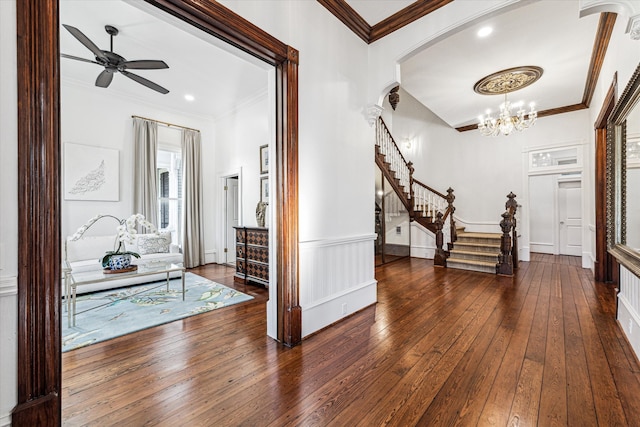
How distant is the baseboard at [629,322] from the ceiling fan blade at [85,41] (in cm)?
550

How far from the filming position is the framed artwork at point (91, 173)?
4574mm

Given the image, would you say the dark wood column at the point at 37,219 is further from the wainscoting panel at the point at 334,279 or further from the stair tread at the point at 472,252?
the stair tread at the point at 472,252

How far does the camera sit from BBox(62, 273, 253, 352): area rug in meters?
2.66

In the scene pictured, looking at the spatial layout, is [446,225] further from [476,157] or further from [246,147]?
[246,147]

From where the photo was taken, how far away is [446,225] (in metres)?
6.41

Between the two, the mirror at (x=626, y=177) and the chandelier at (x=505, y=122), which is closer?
the mirror at (x=626, y=177)

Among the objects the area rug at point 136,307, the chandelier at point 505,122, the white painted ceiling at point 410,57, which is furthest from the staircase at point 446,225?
the area rug at point 136,307

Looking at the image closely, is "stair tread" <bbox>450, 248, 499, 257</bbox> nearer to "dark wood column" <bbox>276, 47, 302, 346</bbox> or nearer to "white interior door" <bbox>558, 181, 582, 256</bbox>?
"white interior door" <bbox>558, 181, 582, 256</bbox>

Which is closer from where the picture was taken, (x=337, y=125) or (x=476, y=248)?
(x=337, y=125)

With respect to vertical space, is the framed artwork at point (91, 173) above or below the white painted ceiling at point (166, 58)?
below

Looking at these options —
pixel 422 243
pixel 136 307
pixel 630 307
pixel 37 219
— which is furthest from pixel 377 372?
pixel 422 243

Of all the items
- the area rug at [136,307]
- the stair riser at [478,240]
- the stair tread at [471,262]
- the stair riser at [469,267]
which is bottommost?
the area rug at [136,307]

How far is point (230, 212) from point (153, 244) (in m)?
1.83

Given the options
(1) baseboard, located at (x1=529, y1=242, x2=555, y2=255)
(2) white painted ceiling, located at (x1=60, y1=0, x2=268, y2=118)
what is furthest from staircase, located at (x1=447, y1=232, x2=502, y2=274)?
(2) white painted ceiling, located at (x1=60, y1=0, x2=268, y2=118)
